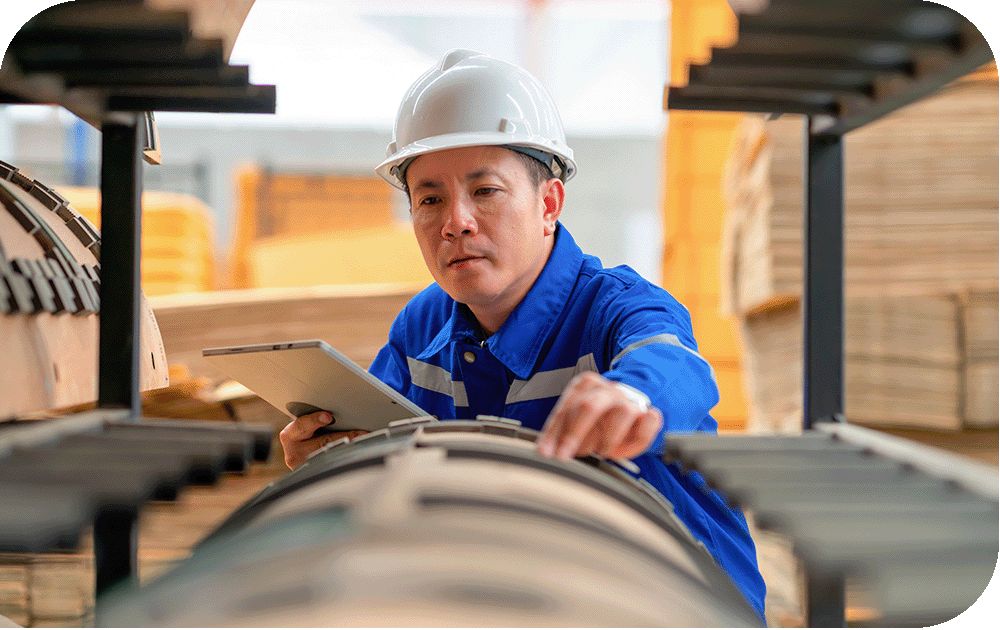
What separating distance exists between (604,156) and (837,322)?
42.9ft

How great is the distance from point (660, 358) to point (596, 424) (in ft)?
1.09

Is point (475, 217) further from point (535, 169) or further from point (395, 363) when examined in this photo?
point (395, 363)

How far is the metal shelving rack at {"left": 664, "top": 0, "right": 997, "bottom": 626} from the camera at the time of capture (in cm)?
82

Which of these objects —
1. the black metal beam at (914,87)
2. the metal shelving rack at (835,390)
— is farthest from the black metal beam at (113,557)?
the black metal beam at (914,87)

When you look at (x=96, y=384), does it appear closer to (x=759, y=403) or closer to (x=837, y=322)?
(x=837, y=322)

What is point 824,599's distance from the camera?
1.04 metres

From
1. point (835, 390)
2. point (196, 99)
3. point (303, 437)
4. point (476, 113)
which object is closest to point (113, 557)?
point (303, 437)

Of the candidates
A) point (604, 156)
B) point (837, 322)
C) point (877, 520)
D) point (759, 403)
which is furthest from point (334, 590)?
point (604, 156)

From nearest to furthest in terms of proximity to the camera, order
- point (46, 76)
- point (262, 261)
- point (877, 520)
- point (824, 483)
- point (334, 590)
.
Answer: point (334, 590) → point (877, 520) → point (824, 483) → point (46, 76) → point (262, 261)

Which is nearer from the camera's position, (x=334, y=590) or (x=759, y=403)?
(x=334, y=590)

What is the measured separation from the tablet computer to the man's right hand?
0.02m

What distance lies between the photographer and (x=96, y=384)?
5.94 feet

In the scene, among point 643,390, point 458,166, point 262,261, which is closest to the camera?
point 643,390

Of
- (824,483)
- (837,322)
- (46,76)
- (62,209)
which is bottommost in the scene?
(824,483)
